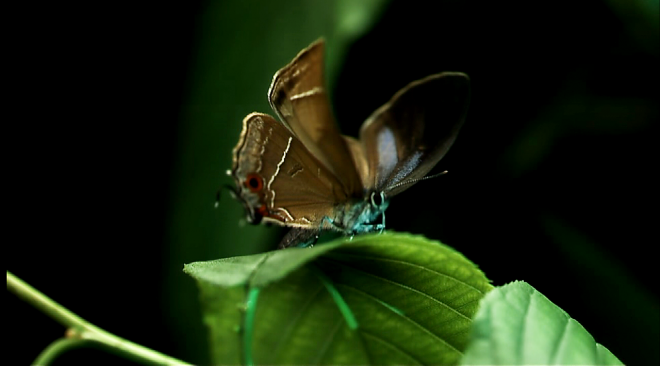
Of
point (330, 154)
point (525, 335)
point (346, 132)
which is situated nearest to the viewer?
point (525, 335)

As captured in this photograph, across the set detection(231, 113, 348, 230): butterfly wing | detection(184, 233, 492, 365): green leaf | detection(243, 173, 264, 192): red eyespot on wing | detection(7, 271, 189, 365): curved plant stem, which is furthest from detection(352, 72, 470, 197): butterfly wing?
detection(7, 271, 189, 365): curved plant stem

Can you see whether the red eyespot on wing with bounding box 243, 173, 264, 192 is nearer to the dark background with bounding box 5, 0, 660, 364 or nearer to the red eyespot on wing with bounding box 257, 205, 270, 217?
the red eyespot on wing with bounding box 257, 205, 270, 217

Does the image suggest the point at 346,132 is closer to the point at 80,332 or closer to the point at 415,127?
the point at 415,127

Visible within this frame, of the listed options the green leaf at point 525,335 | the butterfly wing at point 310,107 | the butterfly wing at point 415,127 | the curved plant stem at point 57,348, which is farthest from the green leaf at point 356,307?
the butterfly wing at point 415,127

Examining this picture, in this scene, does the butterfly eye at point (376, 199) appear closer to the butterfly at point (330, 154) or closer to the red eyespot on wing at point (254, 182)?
the butterfly at point (330, 154)

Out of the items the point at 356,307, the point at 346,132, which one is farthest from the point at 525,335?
the point at 346,132

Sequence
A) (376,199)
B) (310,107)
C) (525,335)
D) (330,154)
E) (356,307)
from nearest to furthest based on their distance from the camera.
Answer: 1. (525,335)
2. (356,307)
3. (310,107)
4. (330,154)
5. (376,199)
